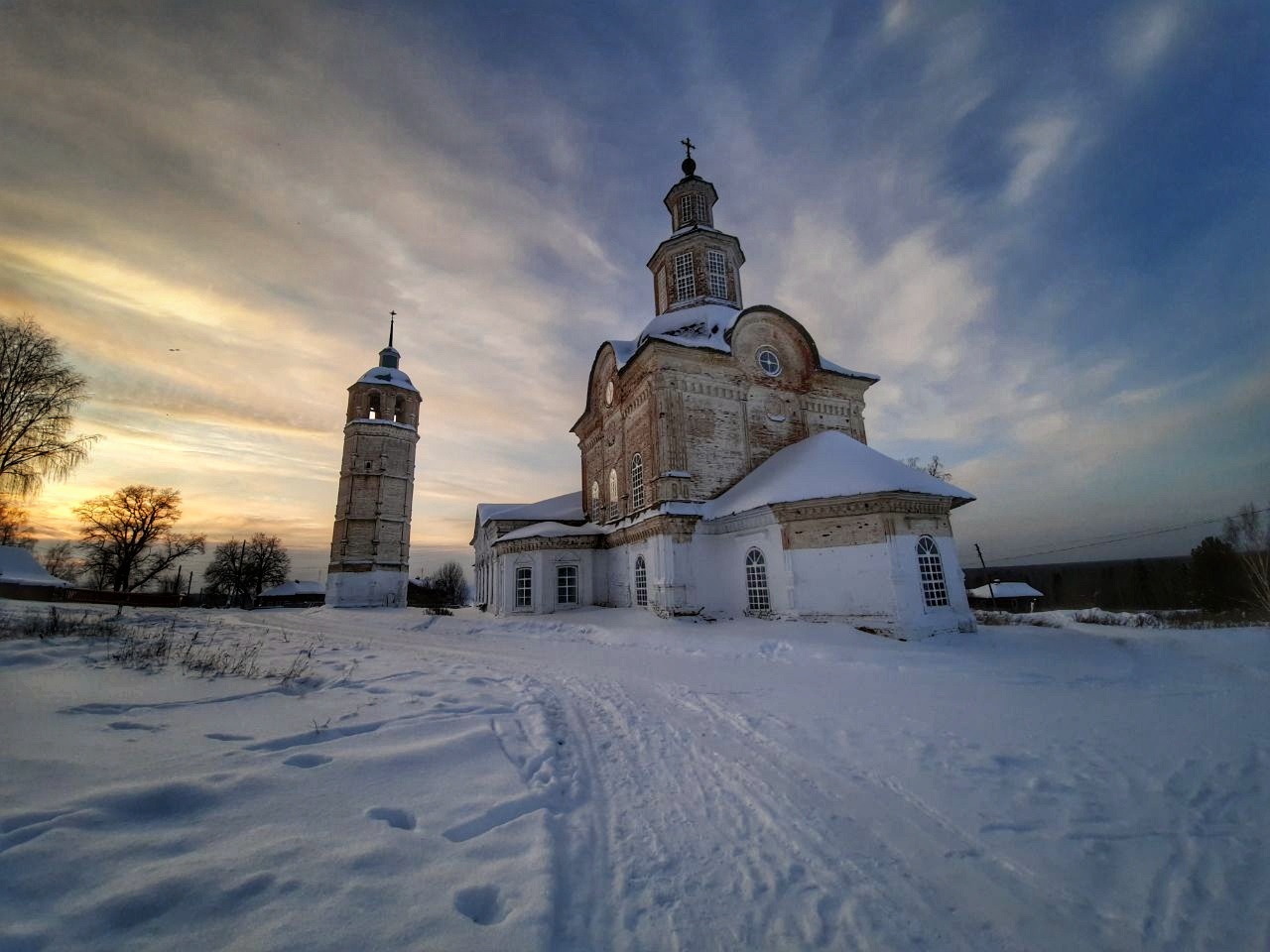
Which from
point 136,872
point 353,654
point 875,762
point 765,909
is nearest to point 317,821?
point 136,872

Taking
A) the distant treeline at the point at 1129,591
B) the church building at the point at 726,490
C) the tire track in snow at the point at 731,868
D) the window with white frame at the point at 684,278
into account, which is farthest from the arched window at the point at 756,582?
the distant treeline at the point at 1129,591

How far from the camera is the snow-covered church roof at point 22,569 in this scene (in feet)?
90.7

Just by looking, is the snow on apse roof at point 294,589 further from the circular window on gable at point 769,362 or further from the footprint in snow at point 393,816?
the footprint in snow at point 393,816

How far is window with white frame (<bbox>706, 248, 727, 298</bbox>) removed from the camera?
22906 millimetres

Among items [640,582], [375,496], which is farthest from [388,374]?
[640,582]

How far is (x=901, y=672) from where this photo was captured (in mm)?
8711

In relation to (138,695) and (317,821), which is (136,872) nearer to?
(317,821)

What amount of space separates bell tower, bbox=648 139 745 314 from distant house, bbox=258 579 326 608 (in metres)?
48.3

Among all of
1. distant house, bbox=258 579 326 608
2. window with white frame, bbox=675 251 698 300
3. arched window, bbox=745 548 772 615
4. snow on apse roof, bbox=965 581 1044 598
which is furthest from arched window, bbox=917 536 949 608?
distant house, bbox=258 579 326 608

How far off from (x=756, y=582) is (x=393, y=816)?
13.2 metres

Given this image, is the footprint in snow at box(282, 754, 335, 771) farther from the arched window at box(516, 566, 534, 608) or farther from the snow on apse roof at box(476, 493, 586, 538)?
the snow on apse roof at box(476, 493, 586, 538)

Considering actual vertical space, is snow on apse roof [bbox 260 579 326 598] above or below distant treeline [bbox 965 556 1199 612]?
above

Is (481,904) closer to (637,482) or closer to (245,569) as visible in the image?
(637,482)

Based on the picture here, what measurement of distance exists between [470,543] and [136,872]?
35026mm
